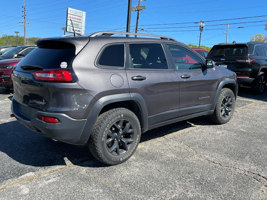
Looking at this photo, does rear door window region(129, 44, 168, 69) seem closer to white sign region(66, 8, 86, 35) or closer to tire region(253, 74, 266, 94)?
tire region(253, 74, 266, 94)

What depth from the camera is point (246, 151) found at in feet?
11.7

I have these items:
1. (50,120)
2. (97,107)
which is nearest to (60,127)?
(50,120)

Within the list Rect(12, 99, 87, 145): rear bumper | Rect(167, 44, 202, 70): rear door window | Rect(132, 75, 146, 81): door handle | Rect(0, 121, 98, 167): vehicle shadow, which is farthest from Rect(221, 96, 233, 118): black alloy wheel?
Rect(12, 99, 87, 145): rear bumper

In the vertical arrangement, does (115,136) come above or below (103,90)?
below

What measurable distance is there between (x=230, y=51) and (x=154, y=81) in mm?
5512

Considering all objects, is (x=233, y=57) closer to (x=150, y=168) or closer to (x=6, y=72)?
(x=150, y=168)

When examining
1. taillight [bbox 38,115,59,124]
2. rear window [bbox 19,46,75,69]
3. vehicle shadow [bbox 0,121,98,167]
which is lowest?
vehicle shadow [bbox 0,121,98,167]

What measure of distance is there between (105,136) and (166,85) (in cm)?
120

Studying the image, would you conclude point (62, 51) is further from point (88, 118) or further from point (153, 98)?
point (153, 98)

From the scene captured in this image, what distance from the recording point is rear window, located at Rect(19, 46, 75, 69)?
2668 millimetres

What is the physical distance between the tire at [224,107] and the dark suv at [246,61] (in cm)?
295

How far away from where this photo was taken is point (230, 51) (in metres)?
7.77

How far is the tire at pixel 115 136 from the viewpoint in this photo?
110 inches

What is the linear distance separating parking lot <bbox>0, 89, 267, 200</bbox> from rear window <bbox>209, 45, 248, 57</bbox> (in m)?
3.92
